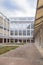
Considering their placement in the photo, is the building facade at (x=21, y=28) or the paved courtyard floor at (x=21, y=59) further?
→ the building facade at (x=21, y=28)

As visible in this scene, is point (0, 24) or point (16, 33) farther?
point (16, 33)

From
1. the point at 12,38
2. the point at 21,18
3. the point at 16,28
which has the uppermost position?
the point at 21,18

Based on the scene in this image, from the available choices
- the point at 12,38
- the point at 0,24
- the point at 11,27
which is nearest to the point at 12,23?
the point at 11,27

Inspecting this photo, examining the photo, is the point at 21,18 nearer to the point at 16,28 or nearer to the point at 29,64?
the point at 16,28

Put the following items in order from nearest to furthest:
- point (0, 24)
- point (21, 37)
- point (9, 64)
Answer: point (9, 64)
point (0, 24)
point (21, 37)

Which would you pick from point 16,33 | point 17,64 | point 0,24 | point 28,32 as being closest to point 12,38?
point 16,33

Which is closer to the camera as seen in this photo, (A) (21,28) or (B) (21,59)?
(B) (21,59)

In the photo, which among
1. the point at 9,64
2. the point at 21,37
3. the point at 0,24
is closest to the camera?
the point at 9,64

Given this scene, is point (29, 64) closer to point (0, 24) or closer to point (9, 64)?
point (9, 64)

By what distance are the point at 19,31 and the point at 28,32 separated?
3.79m

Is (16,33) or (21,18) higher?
(21,18)

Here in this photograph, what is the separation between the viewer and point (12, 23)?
6594 cm

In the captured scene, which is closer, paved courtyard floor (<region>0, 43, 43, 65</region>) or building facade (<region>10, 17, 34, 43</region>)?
paved courtyard floor (<region>0, 43, 43, 65</region>)

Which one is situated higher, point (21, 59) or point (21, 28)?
point (21, 28)
